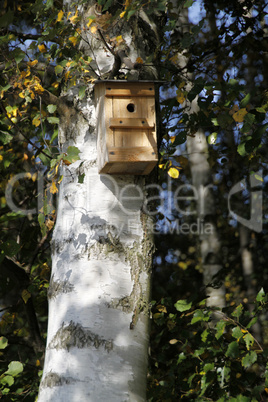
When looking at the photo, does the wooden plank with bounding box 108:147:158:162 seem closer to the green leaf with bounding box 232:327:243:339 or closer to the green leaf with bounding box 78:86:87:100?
the green leaf with bounding box 78:86:87:100

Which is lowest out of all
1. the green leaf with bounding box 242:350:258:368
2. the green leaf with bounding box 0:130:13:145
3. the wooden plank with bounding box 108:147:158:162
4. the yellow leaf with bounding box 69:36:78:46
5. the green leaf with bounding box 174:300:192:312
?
the green leaf with bounding box 242:350:258:368

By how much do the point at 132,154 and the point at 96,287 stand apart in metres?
0.56

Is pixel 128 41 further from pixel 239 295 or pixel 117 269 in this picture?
pixel 239 295

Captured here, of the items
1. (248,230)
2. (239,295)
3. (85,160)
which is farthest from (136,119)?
(239,295)

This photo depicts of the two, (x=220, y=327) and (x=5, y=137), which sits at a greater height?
(x=5, y=137)

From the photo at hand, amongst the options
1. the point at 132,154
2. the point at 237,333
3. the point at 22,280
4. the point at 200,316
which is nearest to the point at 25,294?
the point at 22,280

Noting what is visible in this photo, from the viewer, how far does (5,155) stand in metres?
3.22

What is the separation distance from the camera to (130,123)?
194cm

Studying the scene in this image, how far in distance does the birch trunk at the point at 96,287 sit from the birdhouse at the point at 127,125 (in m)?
0.06

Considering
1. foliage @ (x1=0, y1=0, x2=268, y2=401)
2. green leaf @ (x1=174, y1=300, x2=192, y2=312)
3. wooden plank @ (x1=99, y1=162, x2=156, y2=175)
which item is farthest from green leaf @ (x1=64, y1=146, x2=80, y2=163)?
green leaf @ (x1=174, y1=300, x2=192, y2=312)

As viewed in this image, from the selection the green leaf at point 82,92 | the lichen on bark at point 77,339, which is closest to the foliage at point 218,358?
the lichen on bark at point 77,339

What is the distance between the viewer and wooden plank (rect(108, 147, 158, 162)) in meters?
1.82

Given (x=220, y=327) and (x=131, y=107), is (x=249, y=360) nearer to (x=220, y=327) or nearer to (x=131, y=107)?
(x=220, y=327)

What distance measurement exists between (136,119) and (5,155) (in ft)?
5.08
